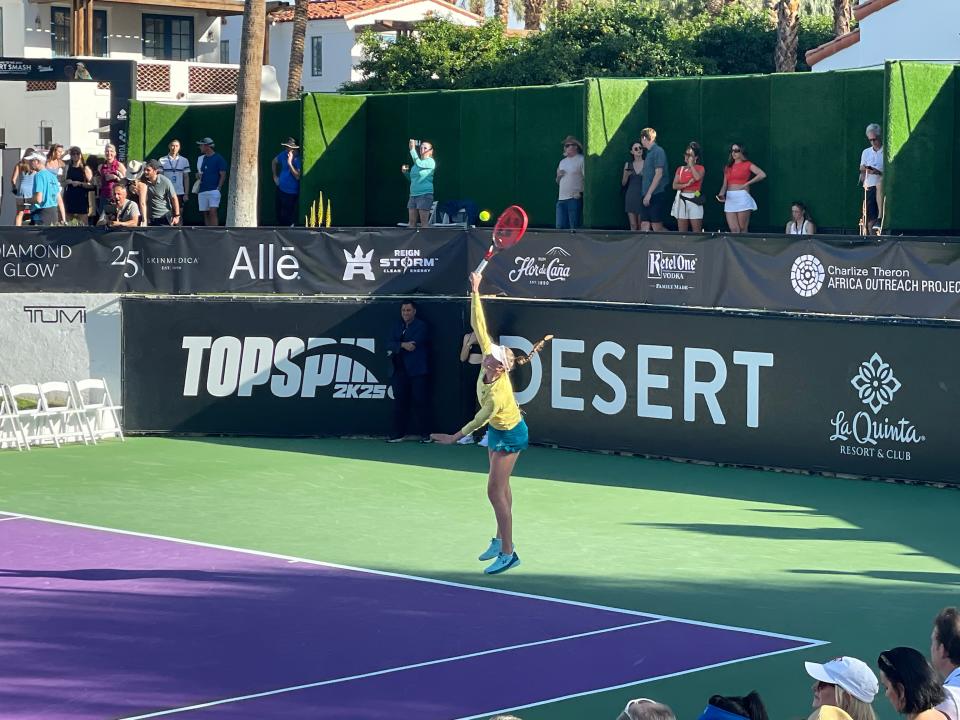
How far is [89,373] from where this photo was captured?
68.7 feet

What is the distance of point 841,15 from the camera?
48531 mm

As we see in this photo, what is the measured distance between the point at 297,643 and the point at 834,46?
96.2 ft

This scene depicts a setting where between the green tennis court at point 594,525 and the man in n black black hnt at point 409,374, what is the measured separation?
1.94 feet

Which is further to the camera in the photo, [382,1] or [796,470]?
[382,1]

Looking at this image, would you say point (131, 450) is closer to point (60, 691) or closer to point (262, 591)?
point (262, 591)

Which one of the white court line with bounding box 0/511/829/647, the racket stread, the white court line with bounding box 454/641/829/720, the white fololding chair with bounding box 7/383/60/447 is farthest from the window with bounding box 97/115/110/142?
the white court line with bounding box 454/641/829/720

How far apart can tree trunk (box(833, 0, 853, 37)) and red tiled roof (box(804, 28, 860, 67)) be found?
32.4 feet

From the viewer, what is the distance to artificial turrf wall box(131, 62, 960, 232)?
69.3 ft

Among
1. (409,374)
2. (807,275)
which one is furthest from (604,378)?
(807,275)

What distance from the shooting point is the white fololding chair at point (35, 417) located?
1981 cm

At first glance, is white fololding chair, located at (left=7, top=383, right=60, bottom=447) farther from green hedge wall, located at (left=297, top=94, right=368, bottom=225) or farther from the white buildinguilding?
the white buildinguilding

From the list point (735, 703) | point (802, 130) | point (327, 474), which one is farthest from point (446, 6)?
point (735, 703)

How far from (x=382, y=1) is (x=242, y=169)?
2274 inches

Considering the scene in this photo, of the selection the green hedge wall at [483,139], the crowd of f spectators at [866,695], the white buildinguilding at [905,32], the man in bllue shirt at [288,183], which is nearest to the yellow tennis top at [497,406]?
the crowd of f spectators at [866,695]
